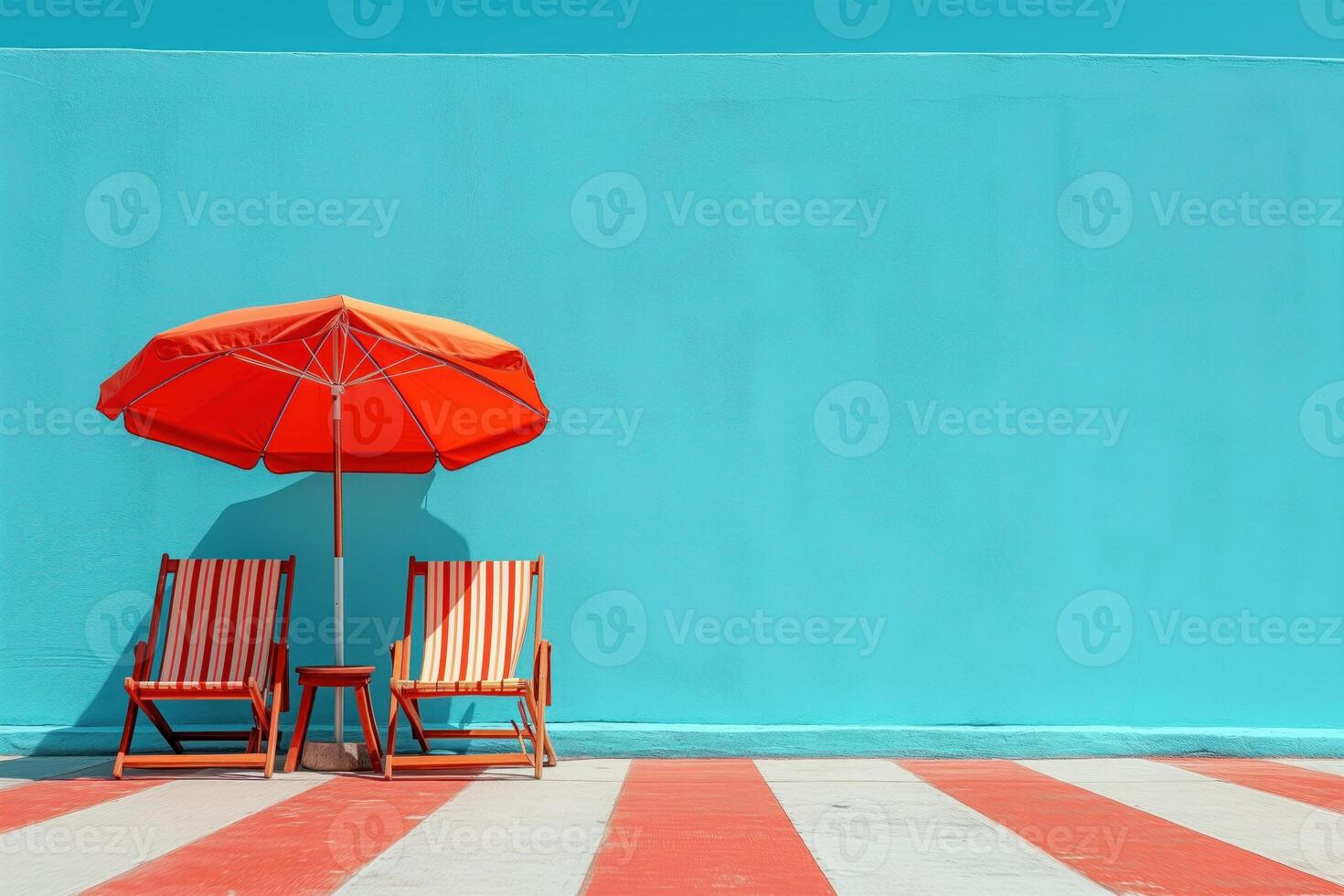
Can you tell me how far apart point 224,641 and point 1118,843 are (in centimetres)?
393

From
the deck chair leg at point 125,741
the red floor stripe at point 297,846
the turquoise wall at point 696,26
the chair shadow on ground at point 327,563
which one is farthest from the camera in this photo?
the turquoise wall at point 696,26

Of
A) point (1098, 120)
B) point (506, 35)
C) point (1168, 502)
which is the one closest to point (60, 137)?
point (506, 35)

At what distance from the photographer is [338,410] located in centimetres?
515

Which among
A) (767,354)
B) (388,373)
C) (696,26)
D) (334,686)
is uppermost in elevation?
(696,26)

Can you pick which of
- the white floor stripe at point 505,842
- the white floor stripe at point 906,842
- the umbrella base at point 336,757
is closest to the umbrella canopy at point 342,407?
the umbrella base at point 336,757

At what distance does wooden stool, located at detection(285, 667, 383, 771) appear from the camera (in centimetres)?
489

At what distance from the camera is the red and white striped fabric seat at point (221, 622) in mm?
5156

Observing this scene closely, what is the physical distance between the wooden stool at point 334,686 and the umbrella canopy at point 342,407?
1023 mm

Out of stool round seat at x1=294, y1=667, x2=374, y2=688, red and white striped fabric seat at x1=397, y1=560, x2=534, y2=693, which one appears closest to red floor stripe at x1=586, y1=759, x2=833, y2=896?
red and white striped fabric seat at x1=397, y1=560, x2=534, y2=693

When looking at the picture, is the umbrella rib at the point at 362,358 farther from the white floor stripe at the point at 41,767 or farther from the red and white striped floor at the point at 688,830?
the white floor stripe at the point at 41,767

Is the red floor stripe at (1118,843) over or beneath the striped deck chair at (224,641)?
beneath

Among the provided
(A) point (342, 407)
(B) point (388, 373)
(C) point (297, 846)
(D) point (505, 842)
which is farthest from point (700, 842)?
(A) point (342, 407)

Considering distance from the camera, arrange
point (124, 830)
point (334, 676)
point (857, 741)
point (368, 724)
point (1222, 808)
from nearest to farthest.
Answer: point (124, 830)
point (1222, 808)
point (334, 676)
point (368, 724)
point (857, 741)

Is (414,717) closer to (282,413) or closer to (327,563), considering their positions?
(327,563)
